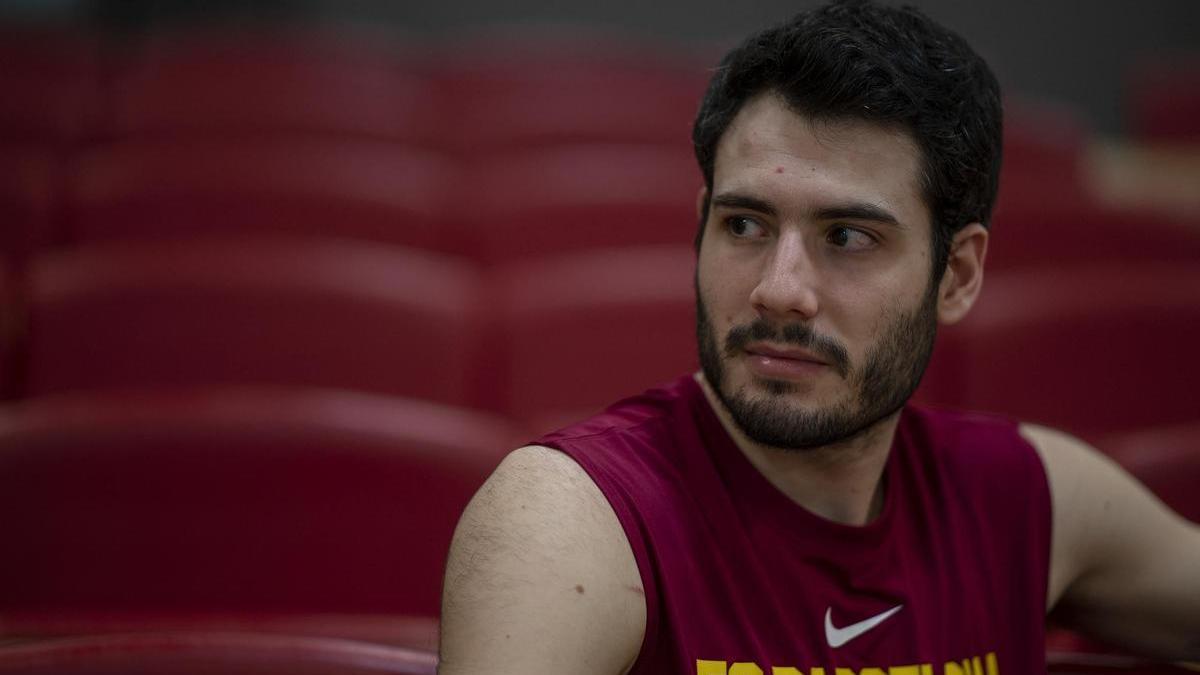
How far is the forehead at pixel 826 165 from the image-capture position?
327 mm

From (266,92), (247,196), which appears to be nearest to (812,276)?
(247,196)

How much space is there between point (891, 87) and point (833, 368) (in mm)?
77

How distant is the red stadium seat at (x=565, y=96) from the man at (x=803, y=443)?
2.46 ft

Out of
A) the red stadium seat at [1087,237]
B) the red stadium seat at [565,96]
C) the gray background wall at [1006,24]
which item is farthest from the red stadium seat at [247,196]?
the gray background wall at [1006,24]

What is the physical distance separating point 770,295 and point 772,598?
8 centimetres

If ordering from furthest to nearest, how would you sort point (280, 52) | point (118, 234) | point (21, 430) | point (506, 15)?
point (506, 15), point (280, 52), point (118, 234), point (21, 430)

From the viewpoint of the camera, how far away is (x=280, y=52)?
1236 millimetres

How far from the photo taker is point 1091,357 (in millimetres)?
661

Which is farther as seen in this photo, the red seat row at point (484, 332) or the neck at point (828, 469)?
the red seat row at point (484, 332)

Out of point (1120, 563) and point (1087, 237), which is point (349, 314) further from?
point (1087, 237)

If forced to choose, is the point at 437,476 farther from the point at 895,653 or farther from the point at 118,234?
the point at 118,234

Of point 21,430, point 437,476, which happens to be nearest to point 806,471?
point 437,476

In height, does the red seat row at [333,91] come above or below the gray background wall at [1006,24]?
below

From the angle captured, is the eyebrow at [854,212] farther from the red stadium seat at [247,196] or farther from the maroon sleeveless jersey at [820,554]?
the red stadium seat at [247,196]
